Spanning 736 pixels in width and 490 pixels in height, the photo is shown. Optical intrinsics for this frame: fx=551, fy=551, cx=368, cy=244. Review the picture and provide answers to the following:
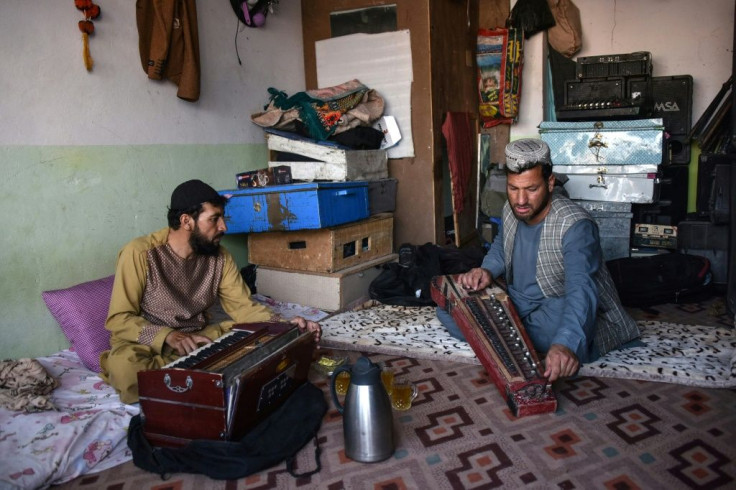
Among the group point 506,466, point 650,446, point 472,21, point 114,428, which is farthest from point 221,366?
point 472,21

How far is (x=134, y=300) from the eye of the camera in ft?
8.15

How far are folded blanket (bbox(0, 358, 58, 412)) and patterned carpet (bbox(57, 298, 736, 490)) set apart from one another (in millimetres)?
513

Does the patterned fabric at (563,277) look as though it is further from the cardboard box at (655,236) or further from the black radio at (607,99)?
the black radio at (607,99)

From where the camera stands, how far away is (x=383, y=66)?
4.75m

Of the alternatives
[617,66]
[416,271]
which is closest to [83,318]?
[416,271]

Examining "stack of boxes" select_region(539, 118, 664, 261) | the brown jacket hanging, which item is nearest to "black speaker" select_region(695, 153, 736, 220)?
"stack of boxes" select_region(539, 118, 664, 261)

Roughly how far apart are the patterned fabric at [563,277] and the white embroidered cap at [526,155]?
0.84ft

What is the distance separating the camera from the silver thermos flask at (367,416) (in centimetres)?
189

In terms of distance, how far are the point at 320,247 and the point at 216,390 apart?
2011 millimetres

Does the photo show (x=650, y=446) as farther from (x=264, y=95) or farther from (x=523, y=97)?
(x=523, y=97)

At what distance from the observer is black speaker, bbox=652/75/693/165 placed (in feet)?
15.7

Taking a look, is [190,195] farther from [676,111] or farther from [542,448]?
[676,111]

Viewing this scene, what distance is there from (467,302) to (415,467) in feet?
3.10

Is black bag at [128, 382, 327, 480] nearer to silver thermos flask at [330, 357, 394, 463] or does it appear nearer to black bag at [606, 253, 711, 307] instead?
silver thermos flask at [330, 357, 394, 463]
